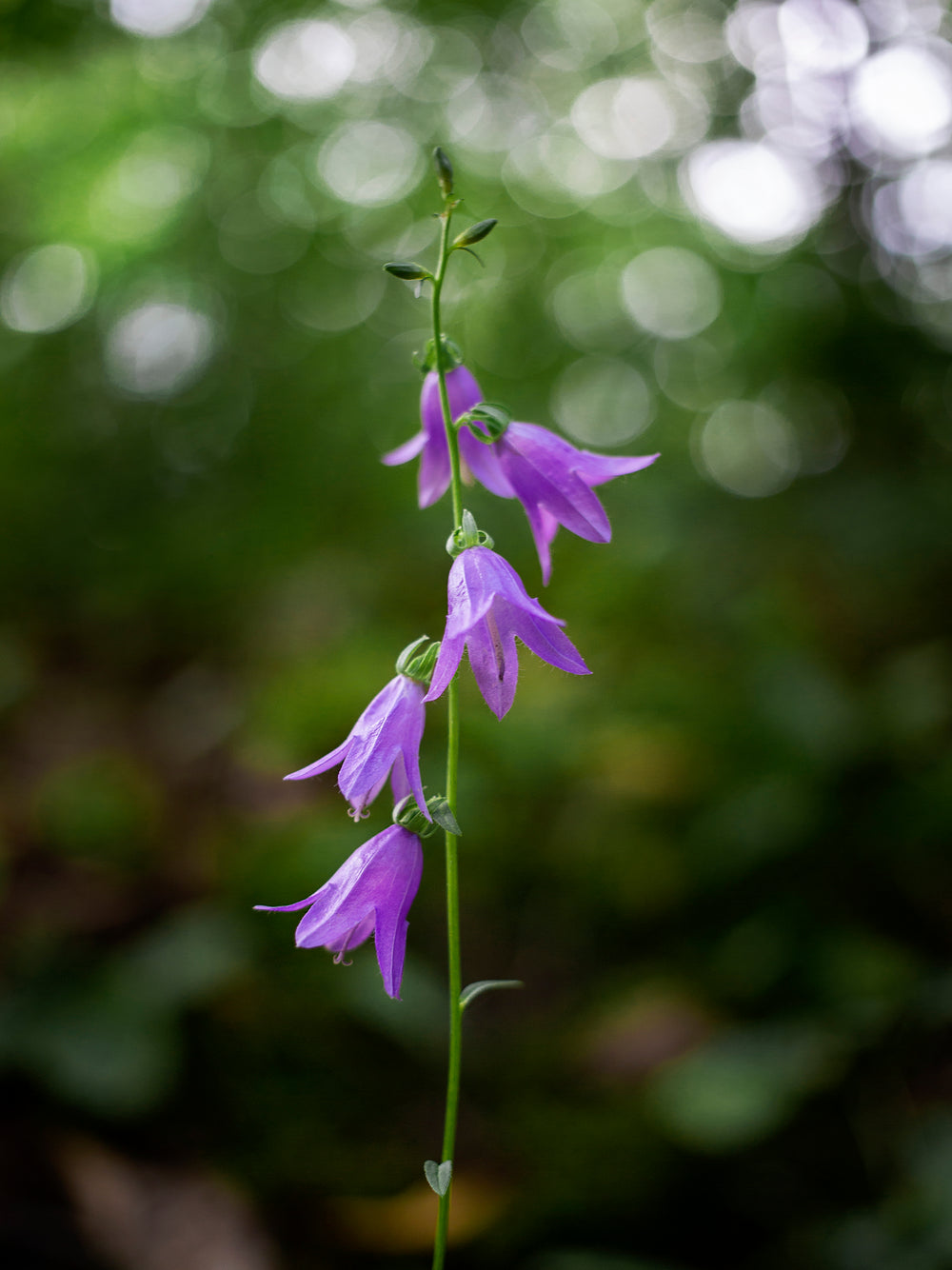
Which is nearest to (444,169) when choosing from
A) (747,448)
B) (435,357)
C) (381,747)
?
(435,357)

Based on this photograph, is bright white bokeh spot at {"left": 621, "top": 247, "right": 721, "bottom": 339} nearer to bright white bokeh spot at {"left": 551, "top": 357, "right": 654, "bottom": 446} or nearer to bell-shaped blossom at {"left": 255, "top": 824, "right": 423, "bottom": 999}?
bright white bokeh spot at {"left": 551, "top": 357, "right": 654, "bottom": 446}

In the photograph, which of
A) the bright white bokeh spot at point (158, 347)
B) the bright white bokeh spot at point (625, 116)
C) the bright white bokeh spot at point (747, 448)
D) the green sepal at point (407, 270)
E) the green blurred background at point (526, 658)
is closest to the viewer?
the green sepal at point (407, 270)

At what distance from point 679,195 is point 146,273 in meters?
5.35

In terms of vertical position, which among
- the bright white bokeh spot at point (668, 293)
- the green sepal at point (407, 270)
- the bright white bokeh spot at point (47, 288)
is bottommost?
the bright white bokeh spot at point (668, 293)

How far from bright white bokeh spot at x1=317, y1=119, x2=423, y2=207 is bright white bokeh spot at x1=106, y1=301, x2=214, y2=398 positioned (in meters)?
1.91

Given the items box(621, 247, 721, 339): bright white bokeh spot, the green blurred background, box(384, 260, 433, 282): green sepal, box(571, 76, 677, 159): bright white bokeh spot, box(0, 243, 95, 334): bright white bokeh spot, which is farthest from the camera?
box(621, 247, 721, 339): bright white bokeh spot

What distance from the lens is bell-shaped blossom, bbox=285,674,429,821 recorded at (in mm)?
1218

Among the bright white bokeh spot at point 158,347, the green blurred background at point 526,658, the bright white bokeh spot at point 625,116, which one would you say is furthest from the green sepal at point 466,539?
the bright white bokeh spot at point 625,116

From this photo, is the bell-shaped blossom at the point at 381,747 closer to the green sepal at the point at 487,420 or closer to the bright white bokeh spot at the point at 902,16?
the green sepal at the point at 487,420

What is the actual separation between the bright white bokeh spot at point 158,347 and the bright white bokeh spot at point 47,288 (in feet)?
1.26

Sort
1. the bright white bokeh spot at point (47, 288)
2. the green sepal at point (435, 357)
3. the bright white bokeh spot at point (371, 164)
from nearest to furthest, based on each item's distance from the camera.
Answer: the green sepal at point (435, 357)
the bright white bokeh spot at point (47, 288)
the bright white bokeh spot at point (371, 164)

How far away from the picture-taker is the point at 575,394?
10.7 meters

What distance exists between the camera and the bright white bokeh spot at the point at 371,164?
837 centimetres

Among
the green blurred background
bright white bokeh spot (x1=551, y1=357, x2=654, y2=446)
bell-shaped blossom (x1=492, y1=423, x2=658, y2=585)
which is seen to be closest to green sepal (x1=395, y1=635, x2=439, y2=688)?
bell-shaped blossom (x1=492, y1=423, x2=658, y2=585)
